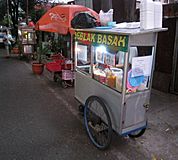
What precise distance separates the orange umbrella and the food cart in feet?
7.50

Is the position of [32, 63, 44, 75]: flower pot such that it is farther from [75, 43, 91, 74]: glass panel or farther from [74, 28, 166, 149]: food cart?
[74, 28, 166, 149]: food cart

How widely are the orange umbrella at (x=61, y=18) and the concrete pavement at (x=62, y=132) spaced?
201 centimetres

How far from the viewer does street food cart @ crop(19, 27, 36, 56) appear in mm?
12655

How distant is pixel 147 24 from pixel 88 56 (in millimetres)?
1727

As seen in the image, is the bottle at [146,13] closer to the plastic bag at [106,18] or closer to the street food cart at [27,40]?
the plastic bag at [106,18]

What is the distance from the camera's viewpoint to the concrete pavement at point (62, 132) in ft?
12.0

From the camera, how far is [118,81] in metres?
3.48

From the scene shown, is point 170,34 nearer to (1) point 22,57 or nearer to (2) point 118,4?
(2) point 118,4

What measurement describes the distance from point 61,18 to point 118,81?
386cm

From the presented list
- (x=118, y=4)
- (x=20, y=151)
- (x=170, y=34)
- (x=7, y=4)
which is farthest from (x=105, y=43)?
(x=7, y=4)

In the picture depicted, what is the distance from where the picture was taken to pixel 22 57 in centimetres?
1331

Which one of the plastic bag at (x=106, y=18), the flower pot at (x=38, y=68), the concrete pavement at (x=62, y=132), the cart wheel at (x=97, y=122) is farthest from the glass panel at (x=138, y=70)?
the flower pot at (x=38, y=68)

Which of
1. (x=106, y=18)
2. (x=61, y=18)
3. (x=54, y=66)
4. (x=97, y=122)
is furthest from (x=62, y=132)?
(x=61, y=18)

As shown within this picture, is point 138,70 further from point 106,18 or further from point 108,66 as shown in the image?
point 106,18
